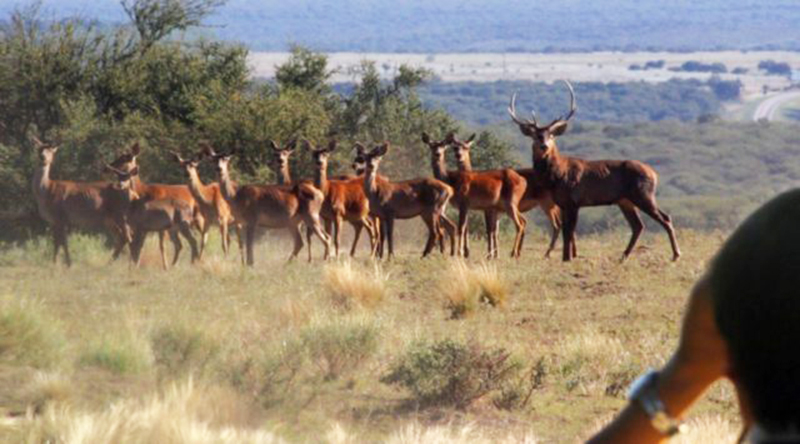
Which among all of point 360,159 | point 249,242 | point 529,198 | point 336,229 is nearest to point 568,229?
point 529,198

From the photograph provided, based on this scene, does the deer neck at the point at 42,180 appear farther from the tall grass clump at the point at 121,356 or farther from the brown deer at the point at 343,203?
the tall grass clump at the point at 121,356

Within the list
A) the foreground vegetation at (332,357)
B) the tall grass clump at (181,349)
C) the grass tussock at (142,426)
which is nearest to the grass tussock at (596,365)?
the foreground vegetation at (332,357)

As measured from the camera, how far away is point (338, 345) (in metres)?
11.8

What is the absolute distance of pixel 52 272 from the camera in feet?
67.1

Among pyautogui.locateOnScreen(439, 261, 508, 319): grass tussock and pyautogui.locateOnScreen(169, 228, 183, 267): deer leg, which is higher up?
pyautogui.locateOnScreen(439, 261, 508, 319): grass tussock

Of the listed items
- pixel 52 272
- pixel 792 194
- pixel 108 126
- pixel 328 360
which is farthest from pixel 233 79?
pixel 792 194

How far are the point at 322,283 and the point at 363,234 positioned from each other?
10967 millimetres

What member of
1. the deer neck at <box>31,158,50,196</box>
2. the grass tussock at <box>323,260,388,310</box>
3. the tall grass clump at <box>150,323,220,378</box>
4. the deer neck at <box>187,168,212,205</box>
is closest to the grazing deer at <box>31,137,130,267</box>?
the deer neck at <box>31,158,50,196</box>

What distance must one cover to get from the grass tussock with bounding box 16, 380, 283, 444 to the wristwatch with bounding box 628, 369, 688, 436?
258 inches

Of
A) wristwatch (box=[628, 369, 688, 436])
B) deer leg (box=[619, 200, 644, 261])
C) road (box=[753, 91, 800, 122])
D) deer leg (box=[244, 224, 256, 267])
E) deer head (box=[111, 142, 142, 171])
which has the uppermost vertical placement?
wristwatch (box=[628, 369, 688, 436])

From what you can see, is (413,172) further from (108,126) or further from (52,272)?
(52,272)

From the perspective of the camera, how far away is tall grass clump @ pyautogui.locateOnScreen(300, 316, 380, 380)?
460 inches

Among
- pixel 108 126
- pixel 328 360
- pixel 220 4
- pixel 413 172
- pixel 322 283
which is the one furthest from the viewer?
pixel 220 4

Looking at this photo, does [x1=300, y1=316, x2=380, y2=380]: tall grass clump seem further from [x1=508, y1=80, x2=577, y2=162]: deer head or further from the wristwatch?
[x1=508, y1=80, x2=577, y2=162]: deer head
